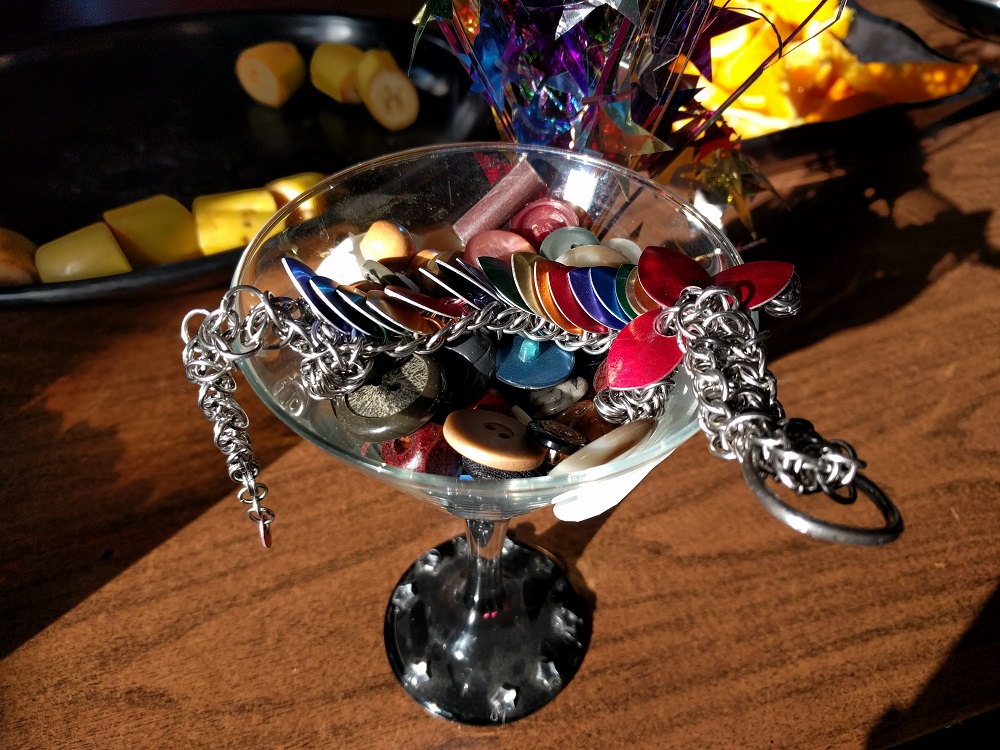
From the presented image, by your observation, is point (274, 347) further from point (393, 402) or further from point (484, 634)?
point (484, 634)

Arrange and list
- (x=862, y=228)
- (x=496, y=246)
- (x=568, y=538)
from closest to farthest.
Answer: (x=496, y=246)
(x=568, y=538)
(x=862, y=228)

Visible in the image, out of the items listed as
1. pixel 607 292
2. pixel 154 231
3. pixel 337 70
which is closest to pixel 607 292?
pixel 607 292

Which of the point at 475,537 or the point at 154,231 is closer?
the point at 475,537

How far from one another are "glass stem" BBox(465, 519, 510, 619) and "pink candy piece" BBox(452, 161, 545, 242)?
19cm

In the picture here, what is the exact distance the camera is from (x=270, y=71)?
75 centimetres

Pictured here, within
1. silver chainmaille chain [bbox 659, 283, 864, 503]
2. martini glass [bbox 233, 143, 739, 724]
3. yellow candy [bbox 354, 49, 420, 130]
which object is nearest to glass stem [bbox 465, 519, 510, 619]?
martini glass [bbox 233, 143, 739, 724]

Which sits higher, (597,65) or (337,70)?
(597,65)

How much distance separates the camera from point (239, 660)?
0.44 meters

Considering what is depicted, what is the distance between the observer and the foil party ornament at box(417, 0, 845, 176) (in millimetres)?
453

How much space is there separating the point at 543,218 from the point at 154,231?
360mm

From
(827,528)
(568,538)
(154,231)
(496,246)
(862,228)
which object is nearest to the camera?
(827,528)

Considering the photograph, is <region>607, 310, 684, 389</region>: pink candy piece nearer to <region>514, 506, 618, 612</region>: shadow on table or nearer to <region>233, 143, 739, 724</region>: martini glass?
<region>233, 143, 739, 724</region>: martini glass

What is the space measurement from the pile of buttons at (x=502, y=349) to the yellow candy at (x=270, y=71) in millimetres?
445

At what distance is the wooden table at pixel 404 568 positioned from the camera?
0.42m
